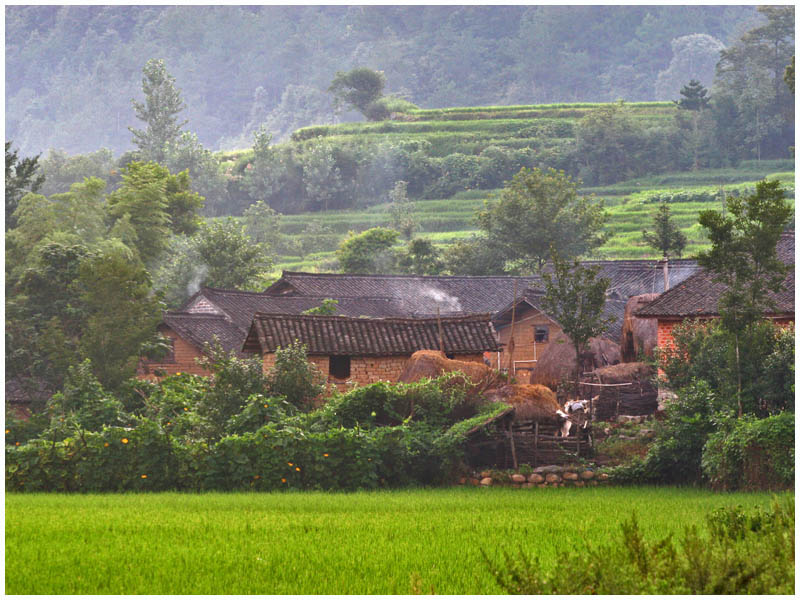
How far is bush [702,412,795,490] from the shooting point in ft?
59.8

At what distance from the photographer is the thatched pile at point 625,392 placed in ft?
98.6

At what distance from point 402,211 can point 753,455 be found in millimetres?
76696

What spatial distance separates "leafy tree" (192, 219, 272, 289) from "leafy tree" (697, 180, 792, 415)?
3966 cm

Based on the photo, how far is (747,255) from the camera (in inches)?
812

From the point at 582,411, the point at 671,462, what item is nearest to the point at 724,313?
the point at 671,462

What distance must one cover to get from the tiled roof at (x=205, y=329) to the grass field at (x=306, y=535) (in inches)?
829

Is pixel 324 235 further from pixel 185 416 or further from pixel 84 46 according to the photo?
pixel 185 416

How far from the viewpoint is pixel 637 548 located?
9023 mm

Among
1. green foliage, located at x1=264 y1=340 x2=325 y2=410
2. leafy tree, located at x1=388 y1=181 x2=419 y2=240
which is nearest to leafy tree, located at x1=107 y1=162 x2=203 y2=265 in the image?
green foliage, located at x1=264 y1=340 x2=325 y2=410

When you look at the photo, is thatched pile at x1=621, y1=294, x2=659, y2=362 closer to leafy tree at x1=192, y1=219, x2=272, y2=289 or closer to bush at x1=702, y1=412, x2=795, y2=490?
bush at x1=702, y1=412, x2=795, y2=490

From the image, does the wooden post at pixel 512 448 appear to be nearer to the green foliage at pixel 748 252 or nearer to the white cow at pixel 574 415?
the white cow at pixel 574 415

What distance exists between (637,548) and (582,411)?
17.5 meters

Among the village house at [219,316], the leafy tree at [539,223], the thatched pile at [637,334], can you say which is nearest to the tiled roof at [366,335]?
the thatched pile at [637,334]

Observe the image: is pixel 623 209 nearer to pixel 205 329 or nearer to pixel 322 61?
pixel 205 329
